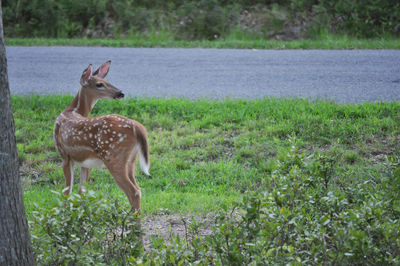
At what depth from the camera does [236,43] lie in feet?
38.9

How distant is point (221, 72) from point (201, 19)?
13.8 feet

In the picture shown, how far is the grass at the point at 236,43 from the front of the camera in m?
11.2

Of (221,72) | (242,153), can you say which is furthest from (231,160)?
(221,72)

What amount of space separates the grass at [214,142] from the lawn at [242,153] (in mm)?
14

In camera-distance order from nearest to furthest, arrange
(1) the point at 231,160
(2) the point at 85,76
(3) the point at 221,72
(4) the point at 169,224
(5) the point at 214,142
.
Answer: (4) the point at 169,224 < (2) the point at 85,76 < (1) the point at 231,160 < (5) the point at 214,142 < (3) the point at 221,72

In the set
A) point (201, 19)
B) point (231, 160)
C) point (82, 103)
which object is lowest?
point (231, 160)

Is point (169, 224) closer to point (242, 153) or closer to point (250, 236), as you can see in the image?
point (250, 236)

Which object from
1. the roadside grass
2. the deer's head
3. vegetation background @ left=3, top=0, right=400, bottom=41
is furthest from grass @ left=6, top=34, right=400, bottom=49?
the deer's head

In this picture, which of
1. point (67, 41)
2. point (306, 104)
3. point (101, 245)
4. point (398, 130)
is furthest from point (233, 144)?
point (67, 41)

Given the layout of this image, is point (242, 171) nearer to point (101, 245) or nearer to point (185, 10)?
point (101, 245)

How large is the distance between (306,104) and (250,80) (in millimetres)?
1948

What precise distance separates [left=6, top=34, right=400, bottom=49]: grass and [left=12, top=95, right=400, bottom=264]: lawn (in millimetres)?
4144

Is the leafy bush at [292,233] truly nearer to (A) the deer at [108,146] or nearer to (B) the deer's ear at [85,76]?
(A) the deer at [108,146]

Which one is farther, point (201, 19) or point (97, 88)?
point (201, 19)
